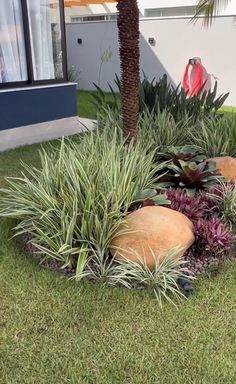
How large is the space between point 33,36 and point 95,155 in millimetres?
4260

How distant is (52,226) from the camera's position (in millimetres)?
3426

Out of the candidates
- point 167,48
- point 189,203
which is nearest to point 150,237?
point 189,203

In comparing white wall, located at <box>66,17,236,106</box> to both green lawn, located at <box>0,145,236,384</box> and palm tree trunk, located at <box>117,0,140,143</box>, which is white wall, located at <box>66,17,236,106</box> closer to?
palm tree trunk, located at <box>117,0,140,143</box>

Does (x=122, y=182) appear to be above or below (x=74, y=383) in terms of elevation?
above

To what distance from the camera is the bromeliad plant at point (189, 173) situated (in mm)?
4188

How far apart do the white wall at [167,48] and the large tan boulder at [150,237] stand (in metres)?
9.66

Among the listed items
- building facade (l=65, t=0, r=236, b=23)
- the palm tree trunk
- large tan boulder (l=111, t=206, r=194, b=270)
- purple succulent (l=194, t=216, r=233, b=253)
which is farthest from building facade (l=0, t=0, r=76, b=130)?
building facade (l=65, t=0, r=236, b=23)

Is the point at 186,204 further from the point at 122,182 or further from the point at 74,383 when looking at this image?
the point at 74,383

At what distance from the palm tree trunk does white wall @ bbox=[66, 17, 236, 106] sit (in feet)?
27.7

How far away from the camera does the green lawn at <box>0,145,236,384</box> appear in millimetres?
Answer: 2400

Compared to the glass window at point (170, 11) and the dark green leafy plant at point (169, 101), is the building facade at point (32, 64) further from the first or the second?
the glass window at point (170, 11)

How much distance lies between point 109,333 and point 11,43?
18.7 ft

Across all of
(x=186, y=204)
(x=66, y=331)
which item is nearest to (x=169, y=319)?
(x=66, y=331)

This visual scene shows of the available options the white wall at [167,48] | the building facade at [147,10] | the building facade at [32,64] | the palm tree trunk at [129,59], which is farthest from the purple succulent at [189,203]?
the building facade at [147,10]
